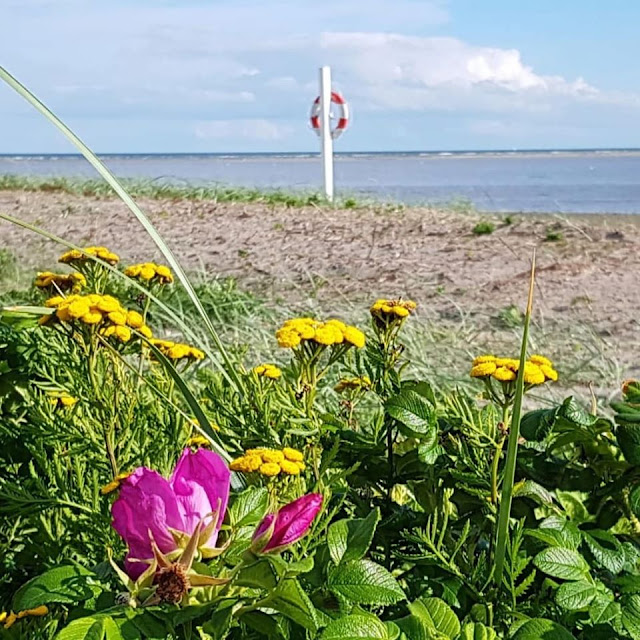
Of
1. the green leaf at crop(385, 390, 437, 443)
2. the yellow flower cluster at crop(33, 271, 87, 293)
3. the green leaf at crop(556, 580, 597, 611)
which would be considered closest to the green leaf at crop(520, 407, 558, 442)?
the green leaf at crop(385, 390, 437, 443)

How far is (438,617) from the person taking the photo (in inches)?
30.7

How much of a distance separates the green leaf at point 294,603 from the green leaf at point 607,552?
407mm

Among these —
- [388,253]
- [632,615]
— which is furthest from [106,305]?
[388,253]

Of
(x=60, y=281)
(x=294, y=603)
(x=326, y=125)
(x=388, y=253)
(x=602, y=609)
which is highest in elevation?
(x=326, y=125)

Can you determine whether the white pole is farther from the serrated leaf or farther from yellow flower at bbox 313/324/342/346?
the serrated leaf

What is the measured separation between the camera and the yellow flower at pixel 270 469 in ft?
2.80

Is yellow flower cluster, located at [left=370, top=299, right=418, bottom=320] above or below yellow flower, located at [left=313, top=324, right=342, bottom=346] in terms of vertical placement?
above

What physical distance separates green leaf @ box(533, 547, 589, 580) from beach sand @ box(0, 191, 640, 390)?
251 centimetres

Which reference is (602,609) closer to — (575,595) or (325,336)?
(575,595)

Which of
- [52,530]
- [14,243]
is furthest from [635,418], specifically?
[14,243]

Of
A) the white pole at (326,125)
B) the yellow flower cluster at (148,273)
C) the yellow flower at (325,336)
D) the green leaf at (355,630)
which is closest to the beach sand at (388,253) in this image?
the yellow flower cluster at (148,273)

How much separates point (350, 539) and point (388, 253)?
439 centimetres

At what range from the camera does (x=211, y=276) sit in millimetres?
4445

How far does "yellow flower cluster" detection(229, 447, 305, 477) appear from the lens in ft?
2.81
